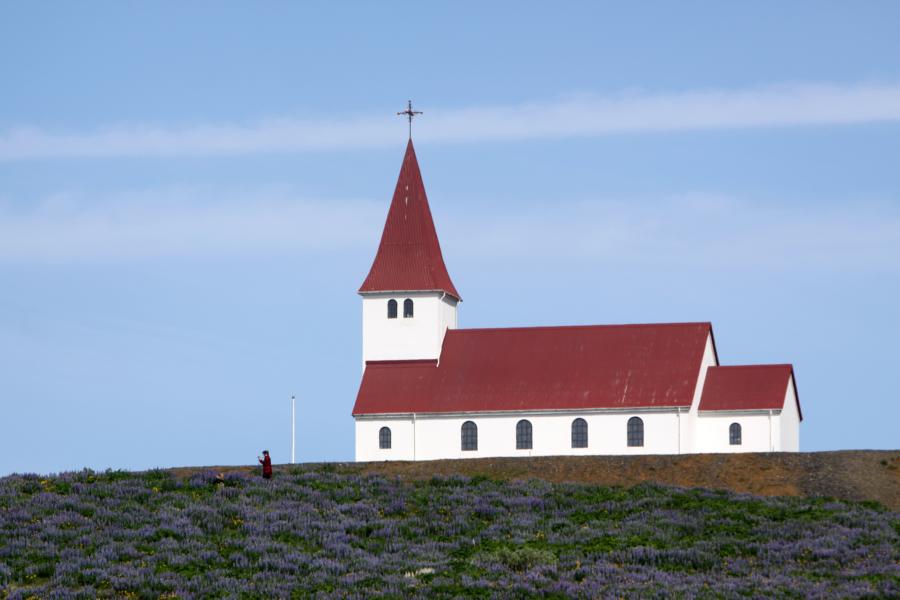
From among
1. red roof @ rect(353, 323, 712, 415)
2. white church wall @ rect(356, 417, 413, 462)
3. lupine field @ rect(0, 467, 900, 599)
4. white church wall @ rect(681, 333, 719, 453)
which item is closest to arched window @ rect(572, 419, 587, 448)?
red roof @ rect(353, 323, 712, 415)

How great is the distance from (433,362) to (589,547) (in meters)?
44.7

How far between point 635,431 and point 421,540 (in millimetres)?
38271

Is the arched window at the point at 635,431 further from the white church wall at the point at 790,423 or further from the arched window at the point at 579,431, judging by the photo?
the white church wall at the point at 790,423

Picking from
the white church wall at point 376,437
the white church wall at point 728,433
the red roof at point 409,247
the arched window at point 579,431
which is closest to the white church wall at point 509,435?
the white church wall at point 376,437

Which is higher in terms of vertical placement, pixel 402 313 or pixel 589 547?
pixel 402 313

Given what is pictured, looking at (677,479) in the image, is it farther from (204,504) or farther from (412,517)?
(204,504)

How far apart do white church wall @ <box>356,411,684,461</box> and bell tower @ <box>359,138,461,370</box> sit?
15.7ft

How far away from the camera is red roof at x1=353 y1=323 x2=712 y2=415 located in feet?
247

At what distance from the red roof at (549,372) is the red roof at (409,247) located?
4.03m

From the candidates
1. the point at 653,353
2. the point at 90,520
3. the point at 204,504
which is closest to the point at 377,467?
the point at 204,504

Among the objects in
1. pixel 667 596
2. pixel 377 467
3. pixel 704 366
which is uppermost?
pixel 704 366

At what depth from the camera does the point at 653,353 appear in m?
76.5

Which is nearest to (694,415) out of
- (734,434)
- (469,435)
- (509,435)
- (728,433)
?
(728,433)

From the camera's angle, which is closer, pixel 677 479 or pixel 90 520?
pixel 90 520
